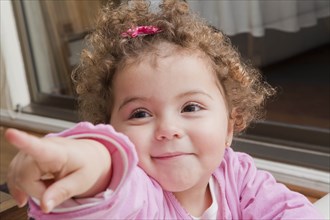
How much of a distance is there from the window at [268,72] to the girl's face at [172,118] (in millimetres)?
995

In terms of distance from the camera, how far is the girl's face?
78cm

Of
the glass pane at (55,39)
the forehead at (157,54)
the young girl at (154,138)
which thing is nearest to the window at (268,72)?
the glass pane at (55,39)

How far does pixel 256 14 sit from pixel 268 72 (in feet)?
0.80

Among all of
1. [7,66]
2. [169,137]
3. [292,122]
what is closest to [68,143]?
[169,137]

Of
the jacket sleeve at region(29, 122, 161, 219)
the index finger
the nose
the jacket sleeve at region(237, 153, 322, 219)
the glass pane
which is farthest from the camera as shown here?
the glass pane

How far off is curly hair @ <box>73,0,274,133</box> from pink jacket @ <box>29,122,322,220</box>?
0.12 meters

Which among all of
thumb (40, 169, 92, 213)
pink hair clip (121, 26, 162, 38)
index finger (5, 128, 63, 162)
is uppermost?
pink hair clip (121, 26, 162, 38)

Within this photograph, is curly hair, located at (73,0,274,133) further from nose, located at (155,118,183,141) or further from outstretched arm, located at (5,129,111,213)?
outstretched arm, located at (5,129,111,213)

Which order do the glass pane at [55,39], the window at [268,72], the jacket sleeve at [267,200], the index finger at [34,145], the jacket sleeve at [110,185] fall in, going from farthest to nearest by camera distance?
the glass pane at [55,39], the window at [268,72], the jacket sleeve at [267,200], the jacket sleeve at [110,185], the index finger at [34,145]

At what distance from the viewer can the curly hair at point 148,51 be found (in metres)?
0.91

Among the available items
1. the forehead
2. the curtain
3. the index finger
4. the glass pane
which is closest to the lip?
the forehead

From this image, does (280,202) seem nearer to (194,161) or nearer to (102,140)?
(194,161)

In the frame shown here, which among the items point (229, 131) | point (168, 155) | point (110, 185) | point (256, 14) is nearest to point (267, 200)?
point (229, 131)

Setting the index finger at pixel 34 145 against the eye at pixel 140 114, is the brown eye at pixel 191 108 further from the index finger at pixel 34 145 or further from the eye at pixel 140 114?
the index finger at pixel 34 145
